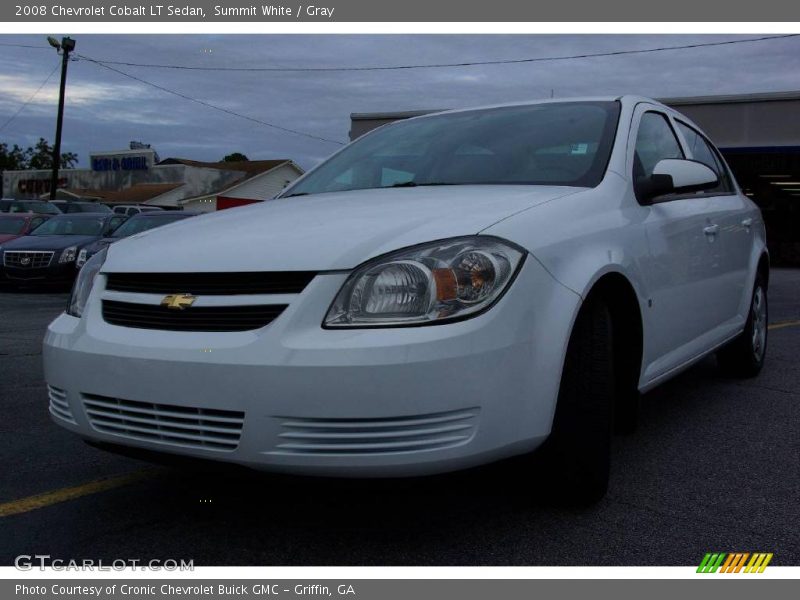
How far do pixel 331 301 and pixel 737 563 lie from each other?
56.3 inches

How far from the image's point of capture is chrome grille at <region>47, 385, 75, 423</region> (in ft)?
9.22

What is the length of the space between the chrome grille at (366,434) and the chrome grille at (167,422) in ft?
0.53

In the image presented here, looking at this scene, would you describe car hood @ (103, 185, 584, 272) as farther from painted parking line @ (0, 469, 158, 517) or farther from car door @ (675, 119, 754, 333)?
car door @ (675, 119, 754, 333)

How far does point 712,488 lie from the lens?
10.7 ft

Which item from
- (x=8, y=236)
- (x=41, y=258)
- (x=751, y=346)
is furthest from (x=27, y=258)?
(x=751, y=346)

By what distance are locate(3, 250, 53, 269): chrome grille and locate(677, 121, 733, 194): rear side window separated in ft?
35.7

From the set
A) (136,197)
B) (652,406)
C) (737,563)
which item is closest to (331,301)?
(737,563)

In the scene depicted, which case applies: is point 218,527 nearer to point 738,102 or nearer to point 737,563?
point 737,563

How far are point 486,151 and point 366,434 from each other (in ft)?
5.87

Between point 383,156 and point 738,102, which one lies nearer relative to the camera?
point 383,156

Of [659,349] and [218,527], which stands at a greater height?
[659,349]

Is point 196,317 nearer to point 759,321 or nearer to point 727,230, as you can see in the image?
point 727,230

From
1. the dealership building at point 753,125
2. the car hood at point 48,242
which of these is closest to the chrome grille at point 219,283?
the car hood at point 48,242

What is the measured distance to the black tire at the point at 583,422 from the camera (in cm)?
274
